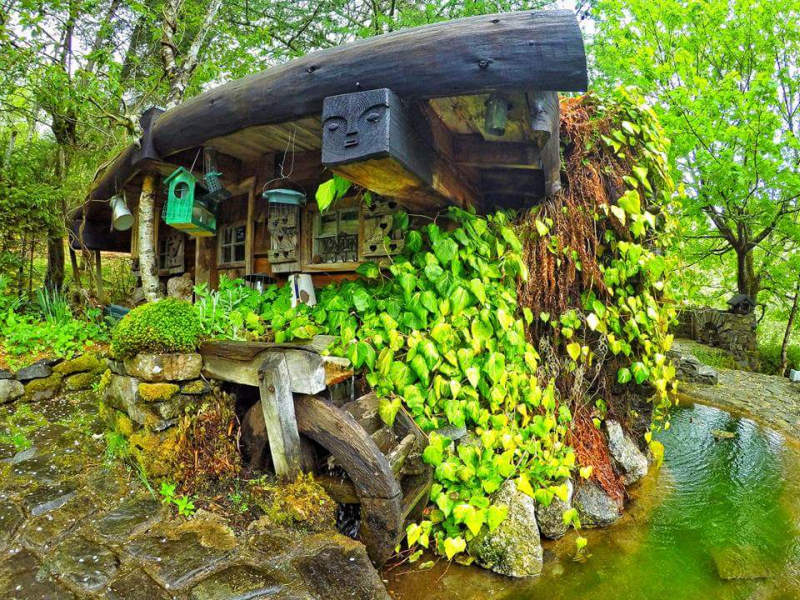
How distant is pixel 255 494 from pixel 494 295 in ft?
7.20

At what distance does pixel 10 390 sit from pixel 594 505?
5.94m

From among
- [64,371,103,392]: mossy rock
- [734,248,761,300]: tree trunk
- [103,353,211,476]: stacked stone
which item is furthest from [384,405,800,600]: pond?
[734,248,761,300]: tree trunk

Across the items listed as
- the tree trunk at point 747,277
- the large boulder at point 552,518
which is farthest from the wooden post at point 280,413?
the tree trunk at point 747,277

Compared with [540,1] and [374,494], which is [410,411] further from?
[540,1]

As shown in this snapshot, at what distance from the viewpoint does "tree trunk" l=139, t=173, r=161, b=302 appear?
15.3 ft

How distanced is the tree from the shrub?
970 cm

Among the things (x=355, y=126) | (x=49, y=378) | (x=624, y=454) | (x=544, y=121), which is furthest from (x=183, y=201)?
(x=624, y=454)

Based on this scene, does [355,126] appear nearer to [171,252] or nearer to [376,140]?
[376,140]

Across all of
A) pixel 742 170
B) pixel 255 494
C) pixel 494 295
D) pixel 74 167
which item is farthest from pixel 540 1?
pixel 255 494

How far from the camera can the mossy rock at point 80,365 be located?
478 cm

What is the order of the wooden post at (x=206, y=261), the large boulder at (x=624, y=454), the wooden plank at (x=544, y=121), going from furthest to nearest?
1. the wooden post at (x=206, y=261)
2. the large boulder at (x=624, y=454)
3. the wooden plank at (x=544, y=121)

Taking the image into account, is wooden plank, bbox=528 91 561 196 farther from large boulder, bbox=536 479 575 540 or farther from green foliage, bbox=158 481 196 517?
green foliage, bbox=158 481 196 517

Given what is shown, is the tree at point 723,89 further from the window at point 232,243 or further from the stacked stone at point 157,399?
the stacked stone at point 157,399

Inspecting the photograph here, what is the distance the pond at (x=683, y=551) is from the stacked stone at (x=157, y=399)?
1.80m
